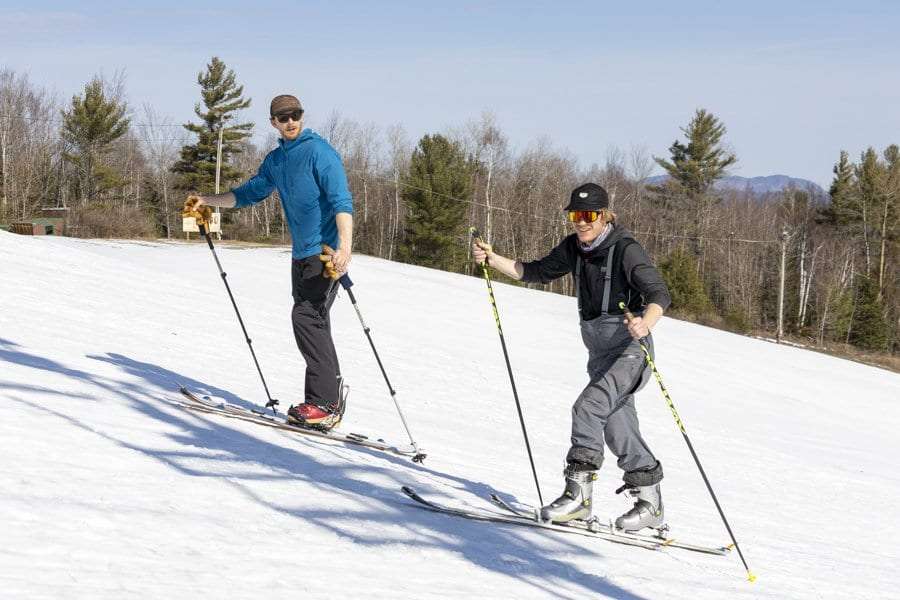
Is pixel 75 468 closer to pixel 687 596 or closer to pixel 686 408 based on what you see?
pixel 687 596

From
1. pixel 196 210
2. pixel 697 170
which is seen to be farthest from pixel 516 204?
pixel 196 210

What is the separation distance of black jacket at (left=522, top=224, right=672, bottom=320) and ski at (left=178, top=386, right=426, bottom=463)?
186 centimetres

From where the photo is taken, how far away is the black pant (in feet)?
19.9

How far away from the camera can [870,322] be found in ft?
204

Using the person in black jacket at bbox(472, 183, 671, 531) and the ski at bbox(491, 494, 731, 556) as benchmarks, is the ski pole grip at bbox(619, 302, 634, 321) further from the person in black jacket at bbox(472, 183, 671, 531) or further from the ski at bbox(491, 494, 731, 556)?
the ski at bbox(491, 494, 731, 556)

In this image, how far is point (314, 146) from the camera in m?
5.94

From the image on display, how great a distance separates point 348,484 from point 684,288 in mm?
48600

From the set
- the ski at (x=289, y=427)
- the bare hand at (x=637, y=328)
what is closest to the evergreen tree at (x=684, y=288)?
the ski at (x=289, y=427)

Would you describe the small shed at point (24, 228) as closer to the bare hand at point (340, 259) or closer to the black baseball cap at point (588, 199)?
the bare hand at point (340, 259)

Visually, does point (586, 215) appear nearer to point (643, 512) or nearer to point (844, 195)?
point (643, 512)

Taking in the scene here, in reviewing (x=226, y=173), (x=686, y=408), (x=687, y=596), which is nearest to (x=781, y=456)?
(x=686, y=408)

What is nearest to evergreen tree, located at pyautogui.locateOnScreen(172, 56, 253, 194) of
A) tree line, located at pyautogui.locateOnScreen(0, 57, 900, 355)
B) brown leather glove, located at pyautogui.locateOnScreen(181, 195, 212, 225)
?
tree line, located at pyautogui.locateOnScreen(0, 57, 900, 355)

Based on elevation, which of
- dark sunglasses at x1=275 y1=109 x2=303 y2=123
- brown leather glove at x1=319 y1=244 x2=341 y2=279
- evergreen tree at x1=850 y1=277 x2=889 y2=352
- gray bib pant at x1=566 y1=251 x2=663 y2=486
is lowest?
evergreen tree at x1=850 y1=277 x2=889 y2=352

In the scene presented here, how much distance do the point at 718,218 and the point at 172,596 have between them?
7845 centimetres
